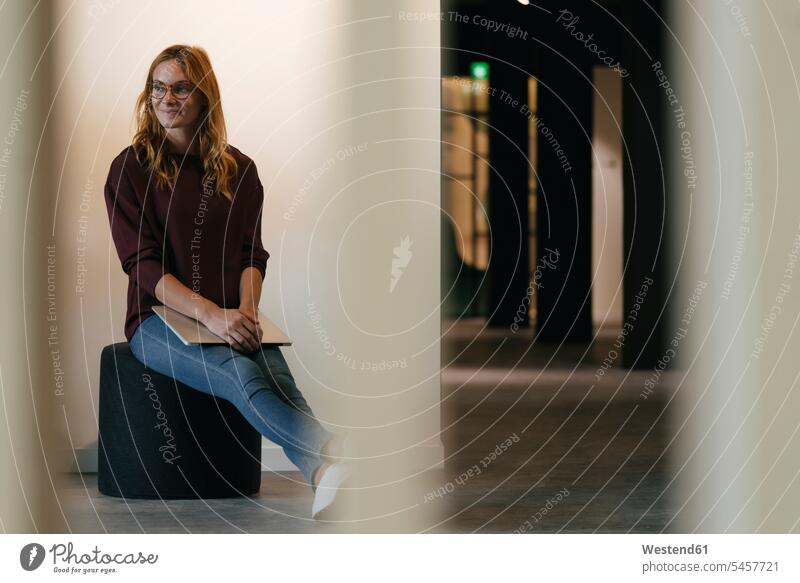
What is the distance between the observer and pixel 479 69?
38.7 feet

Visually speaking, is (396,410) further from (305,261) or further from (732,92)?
(305,261)

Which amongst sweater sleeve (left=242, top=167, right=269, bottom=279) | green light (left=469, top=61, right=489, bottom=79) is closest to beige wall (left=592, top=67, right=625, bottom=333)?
green light (left=469, top=61, right=489, bottom=79)

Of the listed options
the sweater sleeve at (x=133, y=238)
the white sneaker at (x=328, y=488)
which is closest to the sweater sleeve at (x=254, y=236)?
the sweater sleeve at (x=133, y=238)

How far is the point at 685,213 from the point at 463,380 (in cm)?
152

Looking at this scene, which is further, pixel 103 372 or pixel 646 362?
pixel 646 362

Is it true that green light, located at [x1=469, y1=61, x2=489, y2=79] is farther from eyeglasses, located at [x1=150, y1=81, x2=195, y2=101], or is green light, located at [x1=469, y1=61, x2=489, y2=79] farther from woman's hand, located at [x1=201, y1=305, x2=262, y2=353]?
woman's hand, located at [x1=201, y1=305, x2=262, y2=353]

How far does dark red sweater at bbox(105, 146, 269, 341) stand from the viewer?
318cm

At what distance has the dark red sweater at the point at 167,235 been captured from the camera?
3182 mm

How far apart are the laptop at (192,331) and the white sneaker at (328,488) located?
0.44m

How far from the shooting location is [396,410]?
226cm

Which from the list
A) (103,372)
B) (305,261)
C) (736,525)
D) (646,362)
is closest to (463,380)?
(646,362)

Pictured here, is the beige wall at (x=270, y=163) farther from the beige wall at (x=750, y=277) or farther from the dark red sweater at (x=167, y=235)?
the beige wall at (x=750, y=277)
